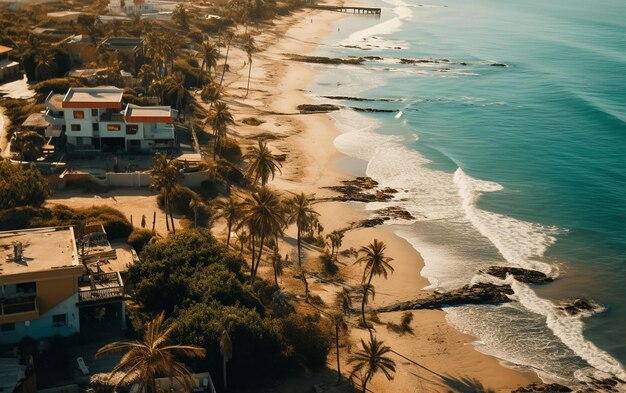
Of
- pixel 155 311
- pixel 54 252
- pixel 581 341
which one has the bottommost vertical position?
pixel 581 341

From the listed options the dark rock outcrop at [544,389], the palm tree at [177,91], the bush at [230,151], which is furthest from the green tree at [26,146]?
the dark rock outcrop at [544,389]

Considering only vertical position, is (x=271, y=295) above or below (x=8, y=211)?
below

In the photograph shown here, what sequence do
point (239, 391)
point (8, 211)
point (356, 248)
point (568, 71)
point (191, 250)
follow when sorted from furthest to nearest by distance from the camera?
1. point (568, 71)
2. point (356, 248)
3. point (8, 211)
4. point (191, 250)
5. point (239, 391)

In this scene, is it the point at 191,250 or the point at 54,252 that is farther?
the point at 191,250

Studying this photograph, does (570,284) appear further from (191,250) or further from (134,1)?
(134,1)

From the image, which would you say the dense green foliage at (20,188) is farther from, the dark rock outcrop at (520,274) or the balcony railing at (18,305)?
the dark rock outcrop at (520,274)

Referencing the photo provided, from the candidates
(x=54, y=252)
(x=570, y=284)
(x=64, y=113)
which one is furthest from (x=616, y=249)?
(x=64, y=113)

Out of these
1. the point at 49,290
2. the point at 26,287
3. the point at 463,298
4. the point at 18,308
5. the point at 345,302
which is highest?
the point at 26,287

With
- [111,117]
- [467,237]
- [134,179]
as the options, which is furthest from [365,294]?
[111,117]

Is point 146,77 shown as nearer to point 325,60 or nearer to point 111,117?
point 111,117
